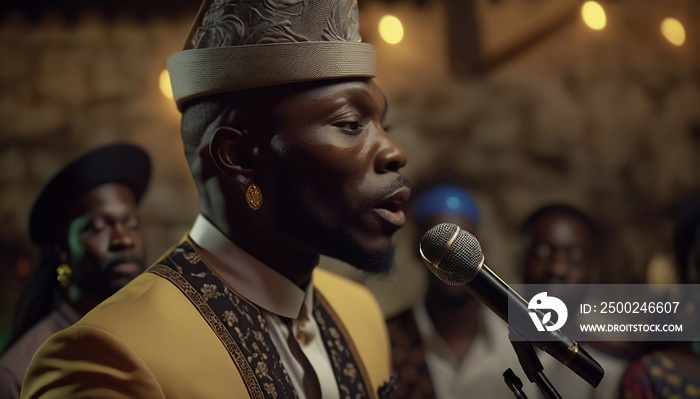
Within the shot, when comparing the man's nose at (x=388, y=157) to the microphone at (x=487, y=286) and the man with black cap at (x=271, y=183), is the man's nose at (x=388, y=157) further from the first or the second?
the microphone at (x=487, y=286)

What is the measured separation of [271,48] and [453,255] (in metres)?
0.85

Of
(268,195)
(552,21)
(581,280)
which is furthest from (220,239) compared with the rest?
(552,21)

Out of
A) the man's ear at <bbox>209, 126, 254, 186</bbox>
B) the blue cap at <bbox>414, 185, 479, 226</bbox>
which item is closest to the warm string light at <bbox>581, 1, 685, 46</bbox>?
the blue cap at <bbox>414, 185, 479, 226</bbox>

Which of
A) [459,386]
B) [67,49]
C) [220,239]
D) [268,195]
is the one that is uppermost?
[67,49]

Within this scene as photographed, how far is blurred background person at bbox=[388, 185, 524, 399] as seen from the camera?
10.8 feet

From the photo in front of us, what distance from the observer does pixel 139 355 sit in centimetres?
195

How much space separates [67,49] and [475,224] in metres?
1.86

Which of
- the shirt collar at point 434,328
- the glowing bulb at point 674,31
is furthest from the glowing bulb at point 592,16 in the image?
the shirt collar at point 434,328

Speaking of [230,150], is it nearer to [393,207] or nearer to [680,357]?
[393,207]

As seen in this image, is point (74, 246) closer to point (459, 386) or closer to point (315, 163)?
point (315, 163)

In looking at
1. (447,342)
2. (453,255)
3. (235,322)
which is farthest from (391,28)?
(453,255)

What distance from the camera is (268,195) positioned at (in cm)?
225

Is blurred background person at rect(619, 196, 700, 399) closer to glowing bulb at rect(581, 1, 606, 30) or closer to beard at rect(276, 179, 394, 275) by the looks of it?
glowing bulb at rect(581, 1, 606, 30)

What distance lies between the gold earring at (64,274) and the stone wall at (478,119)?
44 cm
